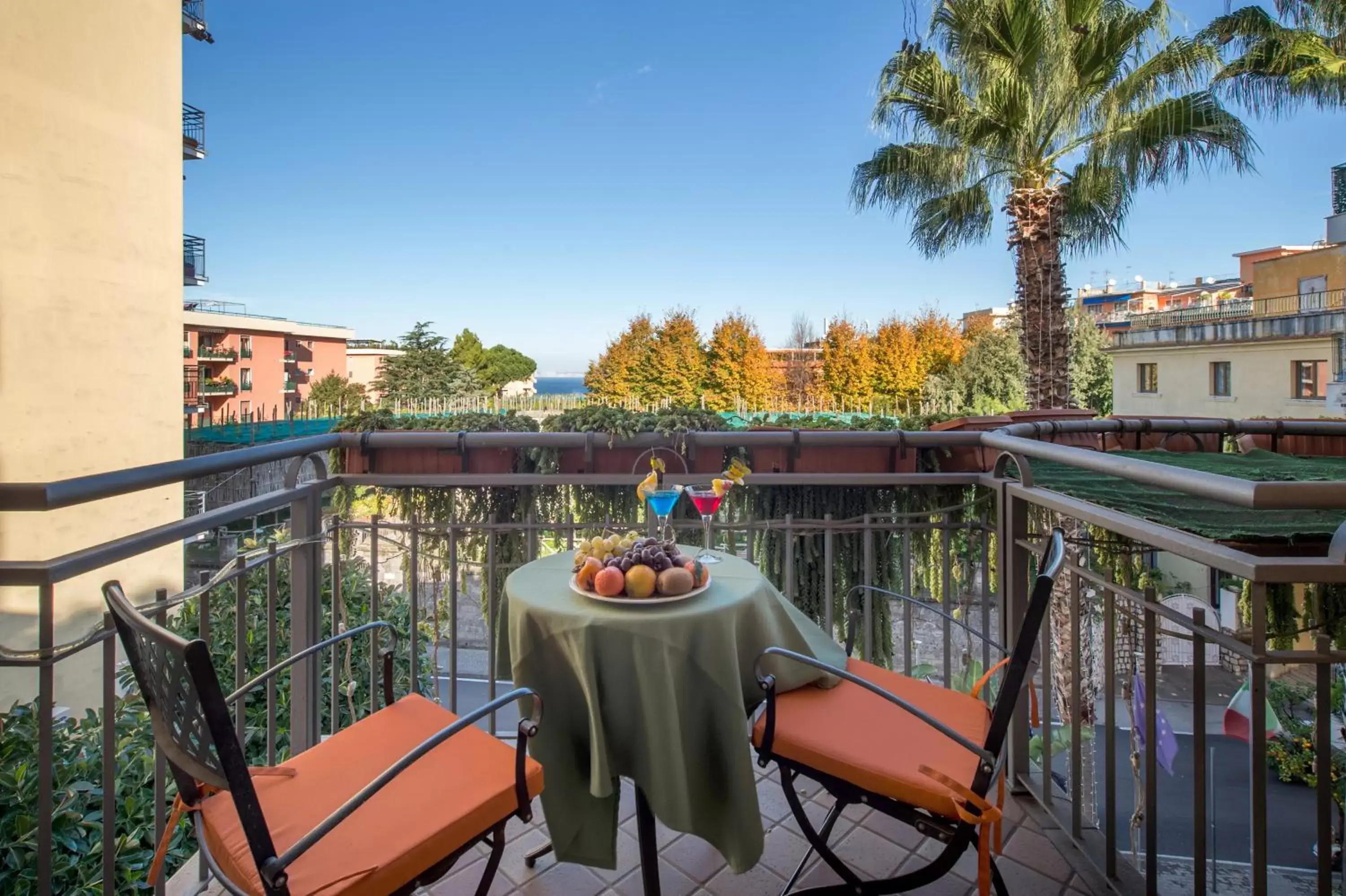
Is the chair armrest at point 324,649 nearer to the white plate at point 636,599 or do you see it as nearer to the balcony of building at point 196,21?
the white plate at point 636,599

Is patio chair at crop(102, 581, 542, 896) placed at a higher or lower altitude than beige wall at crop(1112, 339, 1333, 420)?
lower

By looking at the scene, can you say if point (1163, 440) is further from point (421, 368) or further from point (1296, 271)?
point (421, 368)

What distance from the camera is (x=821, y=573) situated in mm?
3262

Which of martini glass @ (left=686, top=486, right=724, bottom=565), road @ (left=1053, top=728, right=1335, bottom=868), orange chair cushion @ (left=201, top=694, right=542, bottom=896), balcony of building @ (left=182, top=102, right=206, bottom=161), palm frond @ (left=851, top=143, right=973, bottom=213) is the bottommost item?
road @ (left=1053, top=728, right=1335, bottom=868)

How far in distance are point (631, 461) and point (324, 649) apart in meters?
1.24

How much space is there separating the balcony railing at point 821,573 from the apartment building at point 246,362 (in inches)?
930

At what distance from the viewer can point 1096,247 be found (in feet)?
35.3

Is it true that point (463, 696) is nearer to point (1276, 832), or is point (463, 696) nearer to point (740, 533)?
point (740, 533)

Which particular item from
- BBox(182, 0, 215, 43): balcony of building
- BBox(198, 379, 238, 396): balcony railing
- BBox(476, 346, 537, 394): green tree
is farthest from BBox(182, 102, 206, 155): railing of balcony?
BBox(476, 346, 537, 394): green tree

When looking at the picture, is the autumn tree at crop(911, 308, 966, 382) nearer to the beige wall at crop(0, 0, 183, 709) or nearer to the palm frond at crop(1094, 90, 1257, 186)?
the palm frond at crop(1094, 90, 1257, 186)

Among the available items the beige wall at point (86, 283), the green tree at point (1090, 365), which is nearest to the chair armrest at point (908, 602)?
the beige wall at point (86, 283)

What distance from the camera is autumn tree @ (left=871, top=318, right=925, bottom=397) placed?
22.9m

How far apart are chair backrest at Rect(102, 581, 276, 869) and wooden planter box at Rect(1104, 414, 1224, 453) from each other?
3240mm

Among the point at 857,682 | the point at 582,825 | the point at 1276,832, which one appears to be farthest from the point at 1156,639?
the point at 1276,832
